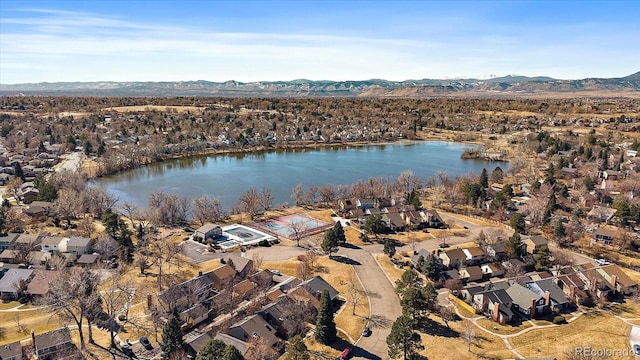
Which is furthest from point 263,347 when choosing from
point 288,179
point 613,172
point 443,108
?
point 443,108

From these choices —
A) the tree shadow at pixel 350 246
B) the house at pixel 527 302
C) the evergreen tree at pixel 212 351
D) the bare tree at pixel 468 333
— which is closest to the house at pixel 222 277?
the evergreen tree at pixel 212 351

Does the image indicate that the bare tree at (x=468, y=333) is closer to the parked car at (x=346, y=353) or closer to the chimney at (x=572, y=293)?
the parked car at (x=346, y=353)

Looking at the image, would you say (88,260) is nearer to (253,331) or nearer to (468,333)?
(253,331)

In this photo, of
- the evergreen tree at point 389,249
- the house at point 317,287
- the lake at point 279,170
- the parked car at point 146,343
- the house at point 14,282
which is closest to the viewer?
the parked car at point 146,343

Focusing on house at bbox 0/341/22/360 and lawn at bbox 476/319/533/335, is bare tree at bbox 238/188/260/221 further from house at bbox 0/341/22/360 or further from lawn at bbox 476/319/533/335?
lawn at bbox 476/319/533/335

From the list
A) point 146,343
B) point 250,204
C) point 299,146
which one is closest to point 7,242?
point 146,343

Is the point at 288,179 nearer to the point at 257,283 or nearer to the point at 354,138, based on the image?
the point at 257,283
